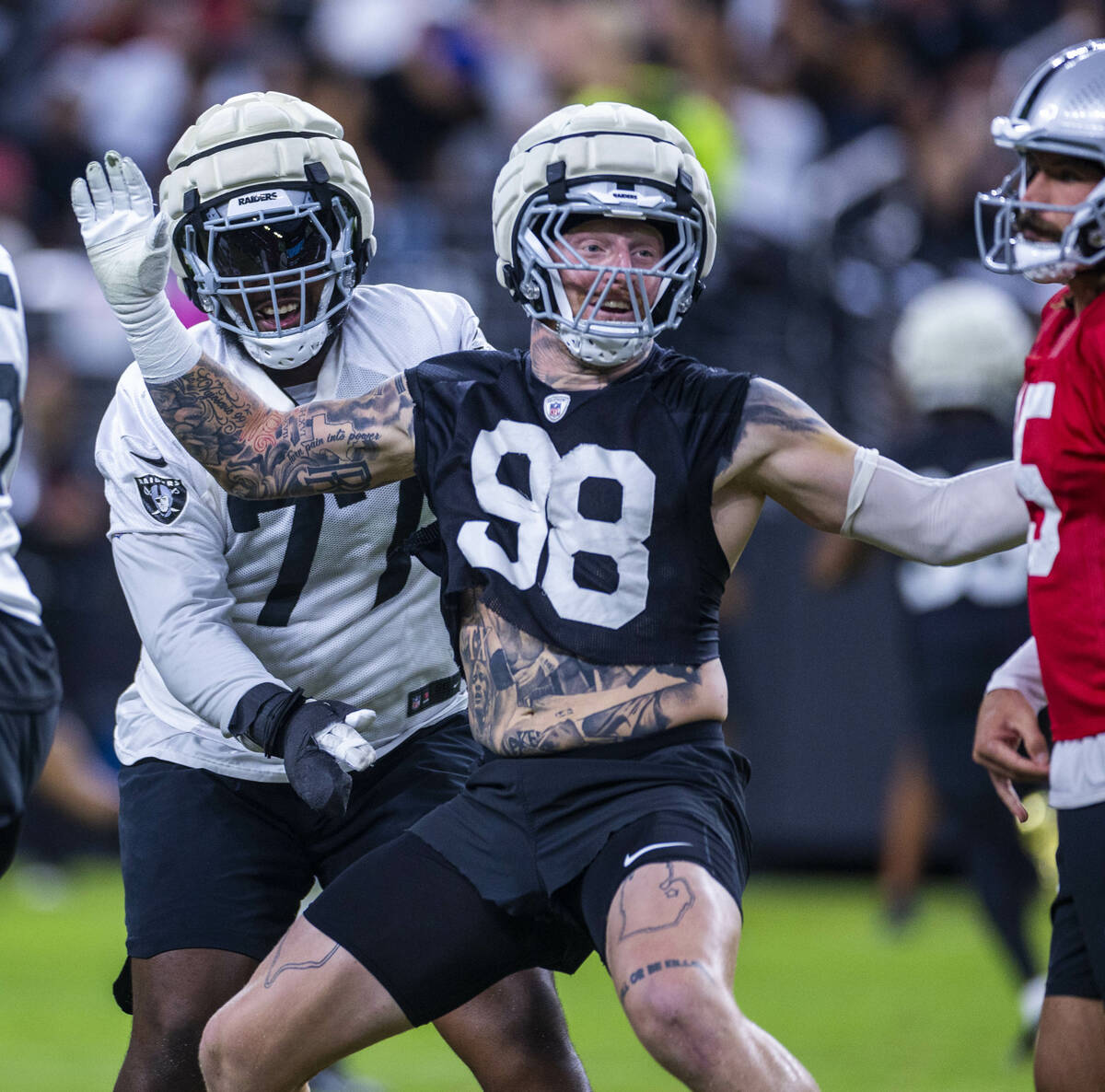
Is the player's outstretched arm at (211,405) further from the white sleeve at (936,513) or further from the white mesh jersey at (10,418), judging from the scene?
the white sleeve at (936,513)

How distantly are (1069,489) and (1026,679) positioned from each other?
51 centimetres

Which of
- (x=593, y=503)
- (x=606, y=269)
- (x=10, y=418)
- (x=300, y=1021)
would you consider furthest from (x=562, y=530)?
(x=10, y=418)

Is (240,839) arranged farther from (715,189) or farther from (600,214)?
(715,189)

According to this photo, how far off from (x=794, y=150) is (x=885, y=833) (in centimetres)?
373

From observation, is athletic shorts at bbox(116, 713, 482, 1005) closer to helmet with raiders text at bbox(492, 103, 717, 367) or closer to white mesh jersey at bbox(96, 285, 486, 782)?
white mesh jersey at bbox(96, 285, 486, 782)

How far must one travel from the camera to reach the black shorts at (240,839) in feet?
11.4

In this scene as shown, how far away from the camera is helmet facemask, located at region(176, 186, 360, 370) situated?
351 centimetres

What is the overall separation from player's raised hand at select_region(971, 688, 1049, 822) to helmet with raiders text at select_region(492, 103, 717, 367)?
867mm

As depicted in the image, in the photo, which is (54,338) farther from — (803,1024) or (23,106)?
(803,1024)

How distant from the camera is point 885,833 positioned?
8.45 metres

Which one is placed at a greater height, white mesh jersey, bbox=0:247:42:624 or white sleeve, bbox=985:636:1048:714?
white mesh jersey, bbox=0:247:42:624

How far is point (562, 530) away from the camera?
10.3 ft

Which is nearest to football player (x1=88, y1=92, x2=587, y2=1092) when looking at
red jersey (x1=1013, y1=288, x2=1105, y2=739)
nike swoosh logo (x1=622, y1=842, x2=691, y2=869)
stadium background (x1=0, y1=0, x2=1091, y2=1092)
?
nike swoosh logo (x1=622, y1=842, x2=691, y2=869)

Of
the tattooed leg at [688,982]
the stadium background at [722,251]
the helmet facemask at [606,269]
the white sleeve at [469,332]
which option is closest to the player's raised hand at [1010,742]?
the tattooed leg at [688,982]
